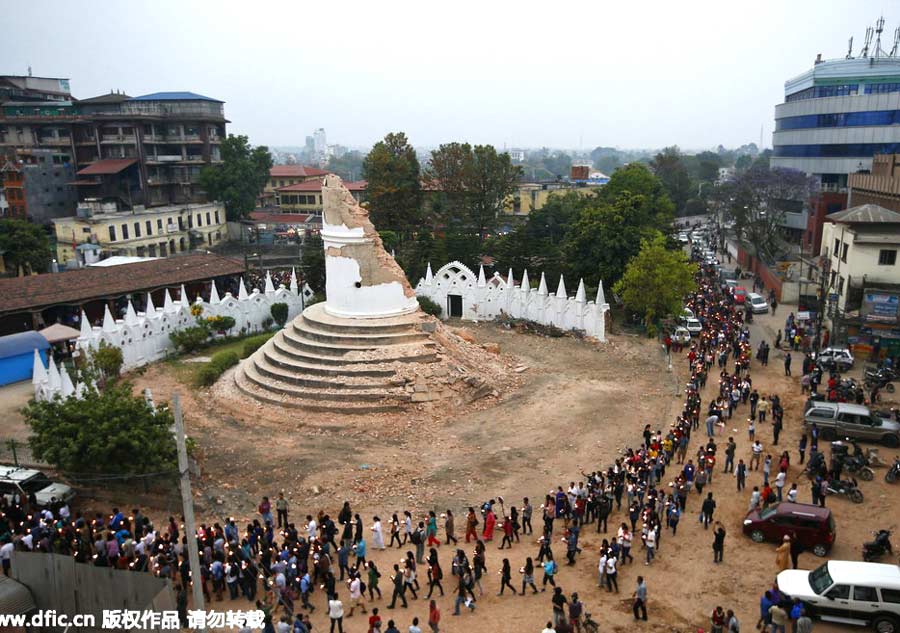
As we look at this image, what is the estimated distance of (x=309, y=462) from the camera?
795 inches

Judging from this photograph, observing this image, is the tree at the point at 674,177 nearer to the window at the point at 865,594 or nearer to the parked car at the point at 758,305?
the parked car at the point at 758,305

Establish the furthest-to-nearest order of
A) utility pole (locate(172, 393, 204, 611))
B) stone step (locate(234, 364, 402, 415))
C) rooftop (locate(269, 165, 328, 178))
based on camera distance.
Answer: rooftop (locate(269, 165, 328, 178)) < stone step (locate(234, 364, 402, 415)) < utility pole (locate(172, 393, 204, 611))

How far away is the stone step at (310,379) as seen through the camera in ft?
80.2

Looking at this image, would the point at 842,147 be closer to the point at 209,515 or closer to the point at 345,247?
the point at 345,247

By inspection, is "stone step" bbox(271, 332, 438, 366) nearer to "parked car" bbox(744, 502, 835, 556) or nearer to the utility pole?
"parked car" bbox(744, 502, 835, 556)

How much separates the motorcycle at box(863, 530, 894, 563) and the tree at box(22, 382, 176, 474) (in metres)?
15.7

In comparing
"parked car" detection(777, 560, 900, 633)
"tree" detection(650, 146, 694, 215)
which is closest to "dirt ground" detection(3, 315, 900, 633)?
"parked car" detection(777, 560, 900, 633)

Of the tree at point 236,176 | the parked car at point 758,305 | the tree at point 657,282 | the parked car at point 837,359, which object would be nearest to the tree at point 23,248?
the tree at point 236,176

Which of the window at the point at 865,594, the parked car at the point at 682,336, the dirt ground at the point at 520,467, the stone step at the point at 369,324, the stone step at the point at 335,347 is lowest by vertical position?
the dirt ground at the point at 520,467

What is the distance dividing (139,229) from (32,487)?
3973 centimetres

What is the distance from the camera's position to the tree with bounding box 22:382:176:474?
54.3 feet

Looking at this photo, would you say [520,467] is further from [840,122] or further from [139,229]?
[840,122]

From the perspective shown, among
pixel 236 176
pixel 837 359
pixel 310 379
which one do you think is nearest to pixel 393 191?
pixel 236 176

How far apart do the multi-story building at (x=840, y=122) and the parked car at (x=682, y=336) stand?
23258 millimetres
